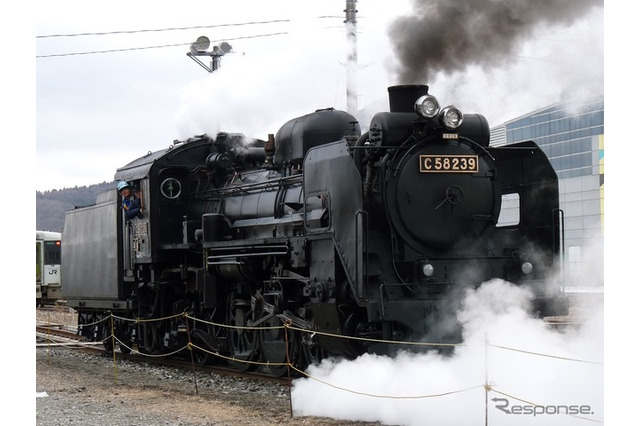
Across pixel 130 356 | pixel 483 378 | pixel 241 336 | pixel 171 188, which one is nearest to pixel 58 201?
pixel 130 356

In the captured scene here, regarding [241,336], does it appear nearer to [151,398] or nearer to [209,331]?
[209,331]

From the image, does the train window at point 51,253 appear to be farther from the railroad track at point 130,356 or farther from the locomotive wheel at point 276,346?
the locomotive wheel at point 276,346

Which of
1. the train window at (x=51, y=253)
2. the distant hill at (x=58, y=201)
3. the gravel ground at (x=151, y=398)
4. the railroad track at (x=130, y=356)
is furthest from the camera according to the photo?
the distant hill at (x=58, y=201)

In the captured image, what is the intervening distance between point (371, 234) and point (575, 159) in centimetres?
2128

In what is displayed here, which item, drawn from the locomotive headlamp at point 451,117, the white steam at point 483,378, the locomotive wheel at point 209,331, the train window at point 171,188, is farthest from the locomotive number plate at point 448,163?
the train window at point 171,188

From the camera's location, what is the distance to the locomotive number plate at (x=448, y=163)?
10.8 metres

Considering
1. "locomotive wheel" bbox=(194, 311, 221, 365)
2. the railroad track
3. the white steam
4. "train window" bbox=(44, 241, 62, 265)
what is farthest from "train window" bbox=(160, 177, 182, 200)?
"train window" bbox=(44, 241, 62, 265)

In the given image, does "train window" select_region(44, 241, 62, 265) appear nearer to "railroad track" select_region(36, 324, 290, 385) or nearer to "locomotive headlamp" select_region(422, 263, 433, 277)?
"railroad track" select_region(36, 324, 290, 385)

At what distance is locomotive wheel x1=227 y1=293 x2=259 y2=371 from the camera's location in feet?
45.1

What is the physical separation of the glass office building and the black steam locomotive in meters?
10.1

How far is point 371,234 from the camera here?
35.5 ft

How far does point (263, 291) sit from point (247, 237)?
1300 mm

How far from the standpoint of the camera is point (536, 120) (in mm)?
24562

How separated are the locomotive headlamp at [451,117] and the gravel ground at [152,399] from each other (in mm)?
3571
